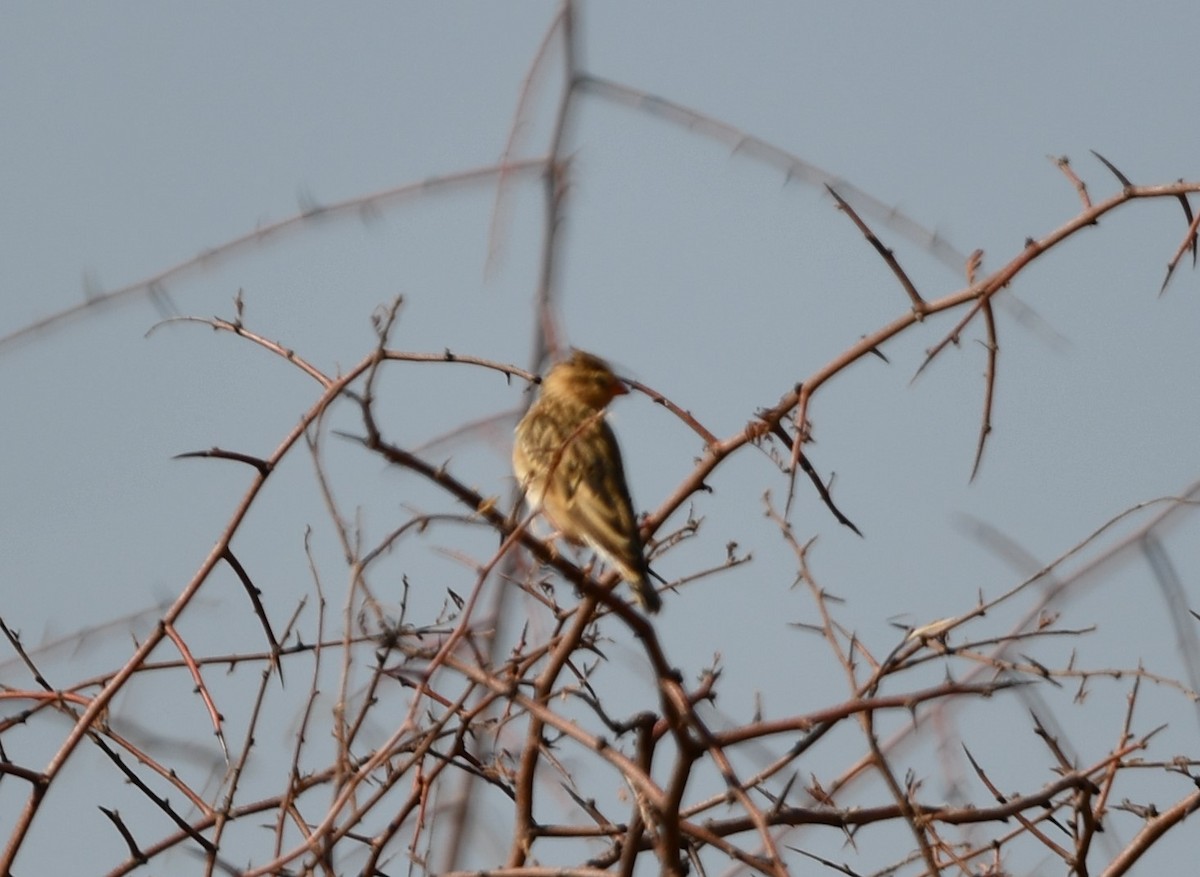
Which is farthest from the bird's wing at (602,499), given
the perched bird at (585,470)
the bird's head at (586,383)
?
the bird's head at (586,383)

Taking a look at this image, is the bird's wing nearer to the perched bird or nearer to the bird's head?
the perched bird

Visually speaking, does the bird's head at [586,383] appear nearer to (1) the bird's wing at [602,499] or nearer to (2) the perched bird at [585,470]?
(2) the perched bird at [585,470]

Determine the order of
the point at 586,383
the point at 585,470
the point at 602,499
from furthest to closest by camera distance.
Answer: the point at 586,383 < the point at 585,470 < the point at 602,499

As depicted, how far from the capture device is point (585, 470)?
6094 millimetres

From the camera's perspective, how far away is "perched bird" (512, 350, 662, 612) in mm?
4848

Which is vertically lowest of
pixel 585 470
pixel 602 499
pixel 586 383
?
pixel 602 499

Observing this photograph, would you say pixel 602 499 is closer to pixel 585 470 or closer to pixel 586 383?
pixel 585 470

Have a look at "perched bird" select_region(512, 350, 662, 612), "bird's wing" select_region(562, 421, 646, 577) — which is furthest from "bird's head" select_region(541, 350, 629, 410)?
"bird's wing" select_region(562, 421, 646, 577)

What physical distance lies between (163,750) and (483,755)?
2.61 ft

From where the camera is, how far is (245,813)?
405cm

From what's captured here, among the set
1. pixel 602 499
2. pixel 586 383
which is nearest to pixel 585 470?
pixel 602 499

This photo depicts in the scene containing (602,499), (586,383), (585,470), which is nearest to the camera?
(602,499)

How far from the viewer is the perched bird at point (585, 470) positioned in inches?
191

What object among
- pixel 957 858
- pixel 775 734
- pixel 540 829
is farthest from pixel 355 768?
pixel 957 858
